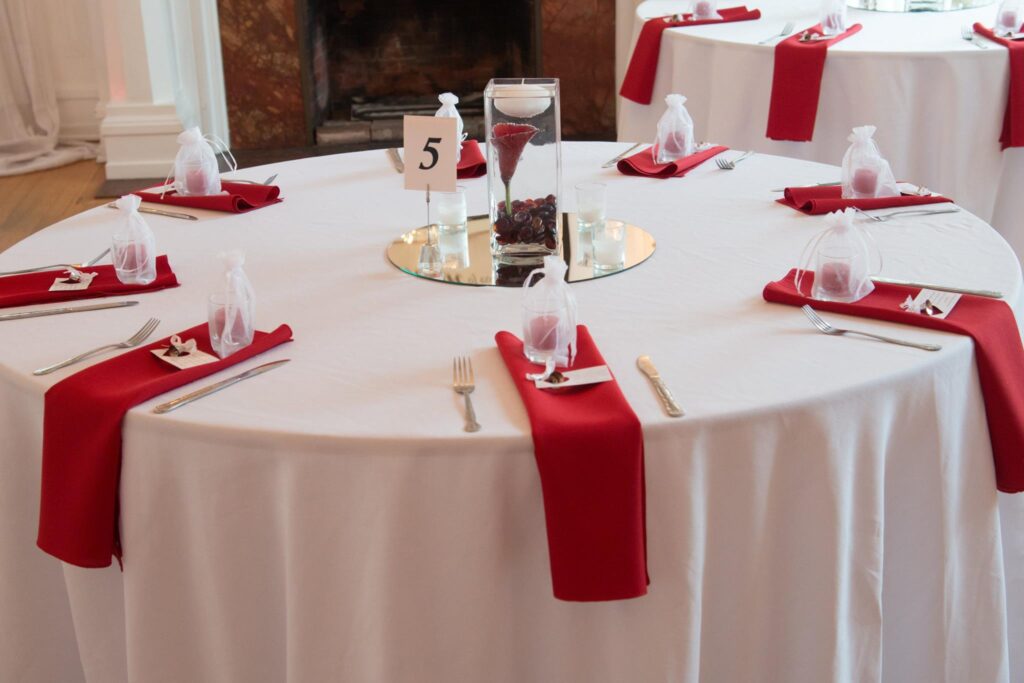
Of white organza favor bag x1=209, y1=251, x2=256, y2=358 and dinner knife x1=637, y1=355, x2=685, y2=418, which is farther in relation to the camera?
white organza favor bag x1=209, y1=251, x2=256, y2=358

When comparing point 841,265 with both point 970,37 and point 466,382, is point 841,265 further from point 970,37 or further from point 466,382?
point 970,37

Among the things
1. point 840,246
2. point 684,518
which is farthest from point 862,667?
point 840,246

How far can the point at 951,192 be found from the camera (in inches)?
122

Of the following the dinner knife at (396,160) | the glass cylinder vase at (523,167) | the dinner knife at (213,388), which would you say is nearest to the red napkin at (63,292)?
the dinner knife at (213,388)

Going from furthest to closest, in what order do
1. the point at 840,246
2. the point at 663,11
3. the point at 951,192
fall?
1. the point at 663,11
2. the point at 951,192
3. the point at 840,246

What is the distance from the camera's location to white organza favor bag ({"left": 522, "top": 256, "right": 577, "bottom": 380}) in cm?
145

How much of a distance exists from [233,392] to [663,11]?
2.84 m

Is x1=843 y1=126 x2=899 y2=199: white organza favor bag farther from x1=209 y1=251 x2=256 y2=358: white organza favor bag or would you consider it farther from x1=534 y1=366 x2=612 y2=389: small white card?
x1=209 y1=251 x2=256 y2=358: white organza favor bag

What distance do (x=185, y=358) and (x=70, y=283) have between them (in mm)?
404

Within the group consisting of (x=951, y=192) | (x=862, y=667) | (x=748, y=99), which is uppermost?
(x=748, y=99)

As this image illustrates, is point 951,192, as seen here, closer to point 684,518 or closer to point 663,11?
point 663,11

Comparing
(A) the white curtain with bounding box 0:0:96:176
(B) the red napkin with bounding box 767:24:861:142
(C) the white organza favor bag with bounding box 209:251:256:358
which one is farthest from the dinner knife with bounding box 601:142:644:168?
(A) the white curtain with bounding box 0:0:96:176

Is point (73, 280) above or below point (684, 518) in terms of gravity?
above

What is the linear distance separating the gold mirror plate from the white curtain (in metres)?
4.17
